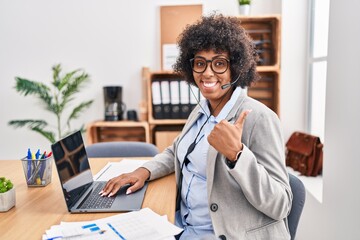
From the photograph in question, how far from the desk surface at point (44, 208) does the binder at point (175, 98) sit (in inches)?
51.7

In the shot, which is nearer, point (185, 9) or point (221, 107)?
point (221, 107)

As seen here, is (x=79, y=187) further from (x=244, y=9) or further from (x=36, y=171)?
(x=244, y=9)

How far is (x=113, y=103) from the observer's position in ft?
9.33

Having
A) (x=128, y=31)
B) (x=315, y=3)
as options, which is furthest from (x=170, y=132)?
(x=315, y=3)

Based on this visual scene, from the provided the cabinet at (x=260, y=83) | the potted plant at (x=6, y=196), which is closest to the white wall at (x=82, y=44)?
the cabinet at (x=260, y=83)

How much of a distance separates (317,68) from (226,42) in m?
1.57

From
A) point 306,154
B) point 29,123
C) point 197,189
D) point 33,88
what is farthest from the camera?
point 29,123

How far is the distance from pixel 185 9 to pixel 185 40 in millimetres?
1621

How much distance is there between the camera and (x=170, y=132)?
2709 millimetres

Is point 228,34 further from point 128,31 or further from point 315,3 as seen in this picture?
point 128,31

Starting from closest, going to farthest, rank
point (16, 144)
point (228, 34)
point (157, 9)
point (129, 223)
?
point (129, 223) < point (228, 34) < point (157, 9) < point (16, 144)

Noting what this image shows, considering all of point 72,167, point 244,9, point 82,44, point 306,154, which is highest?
point 244,9

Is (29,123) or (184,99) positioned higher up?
(184,99)

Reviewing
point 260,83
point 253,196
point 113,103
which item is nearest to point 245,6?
point 260,83
